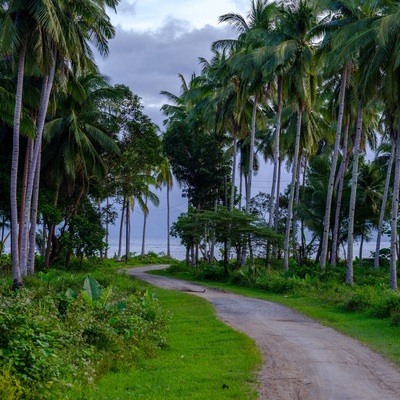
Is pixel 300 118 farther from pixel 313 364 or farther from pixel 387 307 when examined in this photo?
pixel 313 364

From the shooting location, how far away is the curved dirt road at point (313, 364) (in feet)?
24.2

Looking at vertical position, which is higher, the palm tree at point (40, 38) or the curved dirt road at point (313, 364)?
the palm tree at point (40, 38)

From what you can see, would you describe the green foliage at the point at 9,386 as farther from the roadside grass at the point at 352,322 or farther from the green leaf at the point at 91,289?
the green leaf at the point at 91,289

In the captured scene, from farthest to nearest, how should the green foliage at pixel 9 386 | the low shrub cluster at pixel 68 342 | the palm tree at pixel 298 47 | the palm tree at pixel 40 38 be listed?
the palm tree at pixel 298 47 < the palm tree at pixel 40 38 < the low shrub cluster at pixel 68 342 < the green foliage at pixel 9 386

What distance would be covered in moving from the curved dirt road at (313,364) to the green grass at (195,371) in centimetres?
36

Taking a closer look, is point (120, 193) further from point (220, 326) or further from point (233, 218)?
point (220, 326)

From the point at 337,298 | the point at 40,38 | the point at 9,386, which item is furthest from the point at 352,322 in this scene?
the point at 40,38

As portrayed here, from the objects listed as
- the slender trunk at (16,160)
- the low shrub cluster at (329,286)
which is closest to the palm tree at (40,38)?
the slender trunk at (16,160)

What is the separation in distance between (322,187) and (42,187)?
18.2m

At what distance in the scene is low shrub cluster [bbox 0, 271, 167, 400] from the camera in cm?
586

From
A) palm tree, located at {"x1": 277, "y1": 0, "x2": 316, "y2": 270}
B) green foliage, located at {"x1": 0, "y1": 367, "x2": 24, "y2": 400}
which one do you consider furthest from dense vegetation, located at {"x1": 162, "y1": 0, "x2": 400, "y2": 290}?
green foliage, located at {"x1": 0, "y1": 367, "x2": 24, "y2": 400}

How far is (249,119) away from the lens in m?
35.6

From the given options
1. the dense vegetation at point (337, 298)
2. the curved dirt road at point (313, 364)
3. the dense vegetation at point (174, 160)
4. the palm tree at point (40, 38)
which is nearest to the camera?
the curved dirt road at point (313, 364)

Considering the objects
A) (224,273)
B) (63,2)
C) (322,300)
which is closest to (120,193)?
(224,273)
